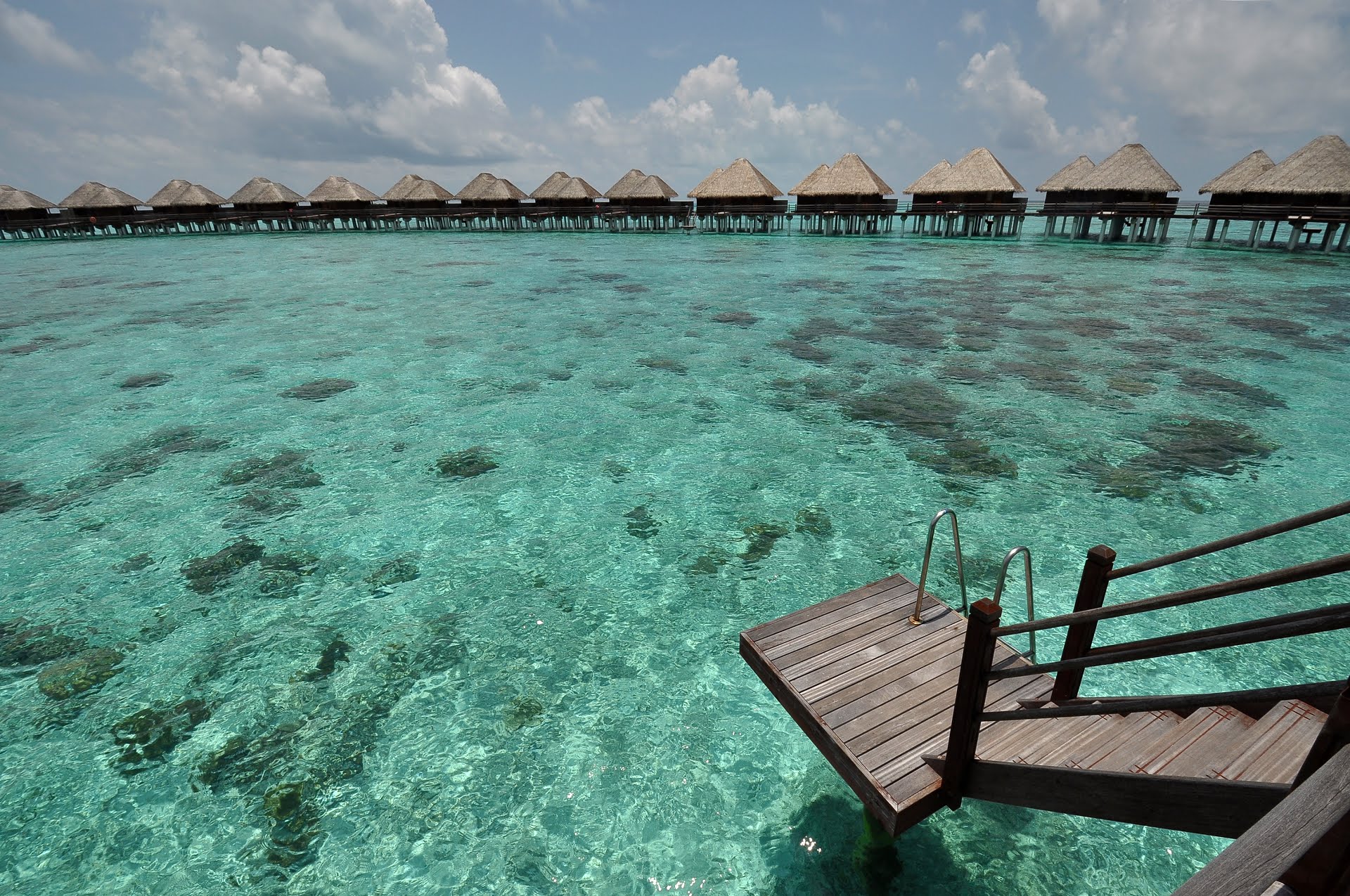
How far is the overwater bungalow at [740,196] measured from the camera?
49.4 metres

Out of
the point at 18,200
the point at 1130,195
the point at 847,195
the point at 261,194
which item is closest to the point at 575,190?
→ the point at 847,195

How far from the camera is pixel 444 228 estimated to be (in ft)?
207

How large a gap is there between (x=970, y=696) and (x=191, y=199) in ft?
237

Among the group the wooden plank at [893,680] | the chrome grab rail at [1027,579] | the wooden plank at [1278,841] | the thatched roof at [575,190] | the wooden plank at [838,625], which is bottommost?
the wooden plank at [893,680]

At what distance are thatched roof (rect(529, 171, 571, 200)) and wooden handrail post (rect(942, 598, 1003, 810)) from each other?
57.4m

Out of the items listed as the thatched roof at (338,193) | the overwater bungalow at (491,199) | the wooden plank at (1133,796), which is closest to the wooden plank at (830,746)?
the wooden plank at (1133,796)

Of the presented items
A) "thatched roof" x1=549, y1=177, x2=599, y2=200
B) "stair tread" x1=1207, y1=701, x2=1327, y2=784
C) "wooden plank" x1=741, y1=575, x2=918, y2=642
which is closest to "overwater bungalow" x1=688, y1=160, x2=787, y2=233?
"thatched roof" x1=549, y1=177, x2=599, y2=200

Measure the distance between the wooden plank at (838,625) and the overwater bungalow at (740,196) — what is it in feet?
160

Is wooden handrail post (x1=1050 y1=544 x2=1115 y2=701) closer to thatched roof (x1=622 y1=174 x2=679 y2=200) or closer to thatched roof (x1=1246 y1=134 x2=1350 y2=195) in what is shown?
thatched roof (x1=1246 y1=134 x2=1350 y2=195)

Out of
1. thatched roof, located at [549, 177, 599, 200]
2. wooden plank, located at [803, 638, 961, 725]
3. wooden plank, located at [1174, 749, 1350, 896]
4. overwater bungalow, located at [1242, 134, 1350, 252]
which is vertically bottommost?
wooden plank, located at [803, 638, 961, 725]

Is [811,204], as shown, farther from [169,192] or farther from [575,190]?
[169,192]

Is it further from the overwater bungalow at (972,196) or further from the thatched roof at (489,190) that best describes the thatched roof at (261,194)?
the overwater bungalow at (972,196)

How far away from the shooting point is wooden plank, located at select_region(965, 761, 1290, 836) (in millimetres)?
2209

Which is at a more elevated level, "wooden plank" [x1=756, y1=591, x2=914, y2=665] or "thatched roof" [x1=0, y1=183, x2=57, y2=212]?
"thatched roof" [x1=0, y1=183, x2=57, y2=212]
